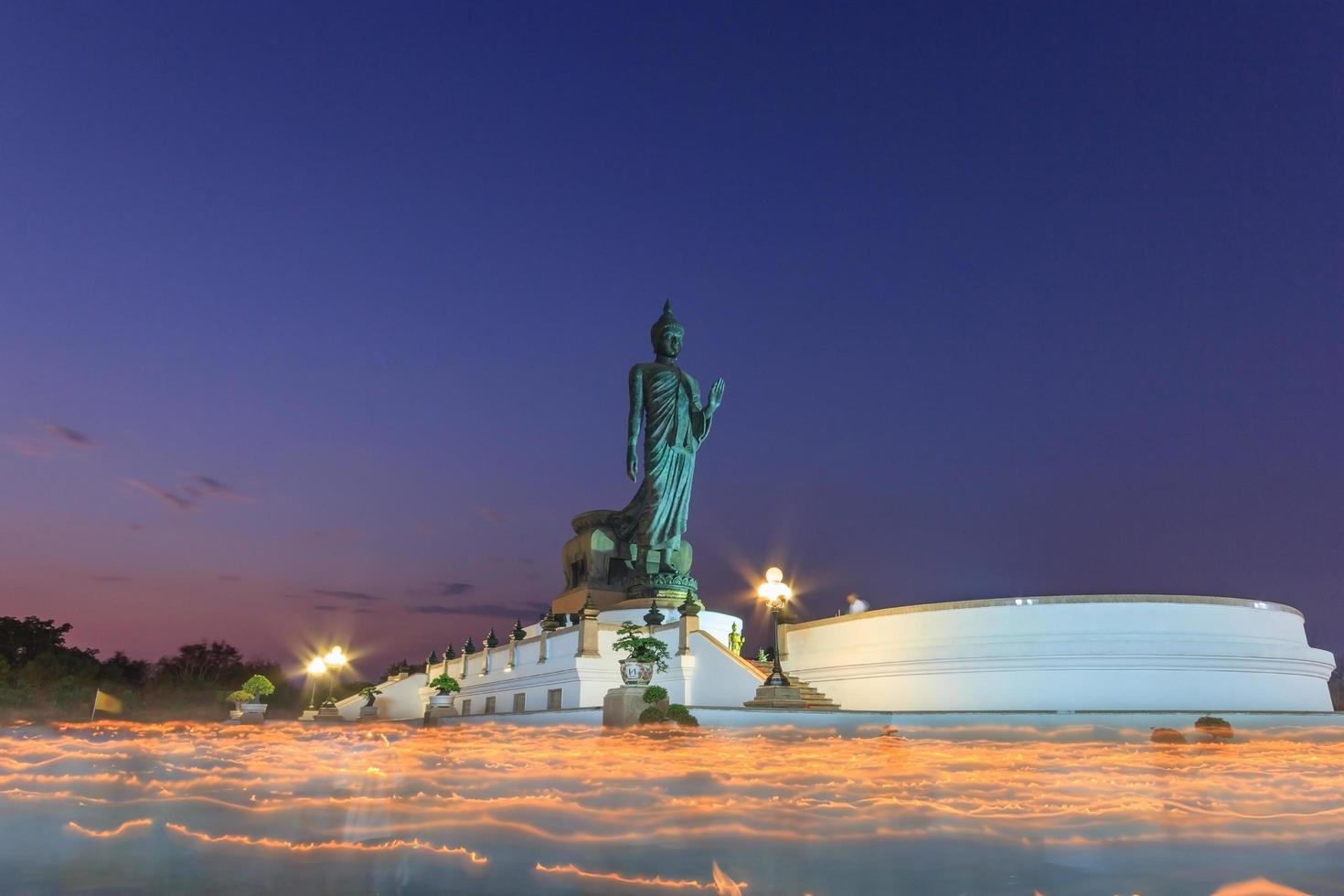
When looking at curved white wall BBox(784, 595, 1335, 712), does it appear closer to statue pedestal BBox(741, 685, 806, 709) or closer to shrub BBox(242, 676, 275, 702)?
statue pedestal BBox(741, 685, 806, 709)

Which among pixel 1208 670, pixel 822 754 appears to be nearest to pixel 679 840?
pixel 822 754

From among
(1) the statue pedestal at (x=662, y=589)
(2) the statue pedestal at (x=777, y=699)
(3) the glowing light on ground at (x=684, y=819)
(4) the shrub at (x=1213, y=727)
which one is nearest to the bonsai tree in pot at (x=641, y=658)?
(2) the statue pedestal at (x=777, y=699)

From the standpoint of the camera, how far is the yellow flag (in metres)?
35.0

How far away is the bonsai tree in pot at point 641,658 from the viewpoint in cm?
1948

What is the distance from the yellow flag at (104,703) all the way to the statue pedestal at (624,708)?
87.1 feet

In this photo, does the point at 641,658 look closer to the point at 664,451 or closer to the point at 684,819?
the point at 684,819

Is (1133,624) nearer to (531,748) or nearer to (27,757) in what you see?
(531,748)

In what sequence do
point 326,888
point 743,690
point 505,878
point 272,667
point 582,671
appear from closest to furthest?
point 326,888, point 505,878, point 743,690, point 582,671, point 272,667

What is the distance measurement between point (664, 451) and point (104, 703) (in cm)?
2573

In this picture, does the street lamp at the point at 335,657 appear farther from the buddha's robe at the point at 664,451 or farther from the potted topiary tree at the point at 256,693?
the buddha's robe at the point at 664,451

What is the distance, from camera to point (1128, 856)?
6547 millimetres

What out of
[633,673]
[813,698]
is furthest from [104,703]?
[813,698]

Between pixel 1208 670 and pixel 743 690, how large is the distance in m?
10.9

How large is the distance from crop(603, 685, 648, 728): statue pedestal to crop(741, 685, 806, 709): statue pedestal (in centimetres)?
267
